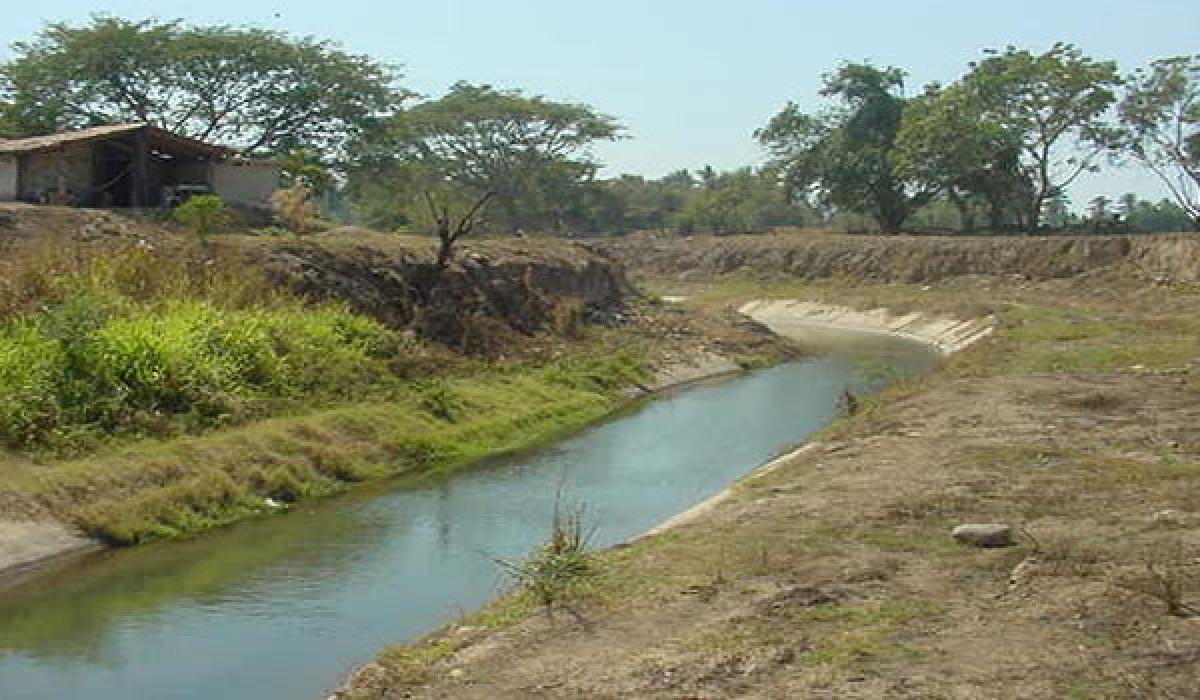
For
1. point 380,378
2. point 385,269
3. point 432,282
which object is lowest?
point 380,378

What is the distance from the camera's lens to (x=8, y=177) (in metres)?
34.5

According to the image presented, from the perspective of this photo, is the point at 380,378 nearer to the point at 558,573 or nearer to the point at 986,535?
the point at 558,573

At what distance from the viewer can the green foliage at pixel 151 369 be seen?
20500 millimetres

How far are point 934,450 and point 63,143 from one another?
2539 cm

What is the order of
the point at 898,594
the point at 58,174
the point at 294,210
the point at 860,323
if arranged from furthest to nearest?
the point at 860,323, the point at 294,210, the point at 58,174, the point at 898,594

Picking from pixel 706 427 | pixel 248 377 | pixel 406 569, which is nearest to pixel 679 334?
pixel 706 427

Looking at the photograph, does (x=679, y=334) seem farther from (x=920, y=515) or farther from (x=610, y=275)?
(x=920, y=515)

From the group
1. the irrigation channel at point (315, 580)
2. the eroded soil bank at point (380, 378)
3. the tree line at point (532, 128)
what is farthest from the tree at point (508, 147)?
the irrigation channel at point (315, 580)

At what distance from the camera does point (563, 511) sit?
2050 centimetres

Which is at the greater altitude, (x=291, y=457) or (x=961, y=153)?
(x=961, y=153)

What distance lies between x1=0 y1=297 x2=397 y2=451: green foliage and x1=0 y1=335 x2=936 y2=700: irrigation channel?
9.56 ft

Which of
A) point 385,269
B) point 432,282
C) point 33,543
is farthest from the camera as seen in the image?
point 432,282

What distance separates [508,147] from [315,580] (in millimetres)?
65281

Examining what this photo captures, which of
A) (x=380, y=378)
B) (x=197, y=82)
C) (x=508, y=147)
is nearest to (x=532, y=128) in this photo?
(x=508, y=147)
